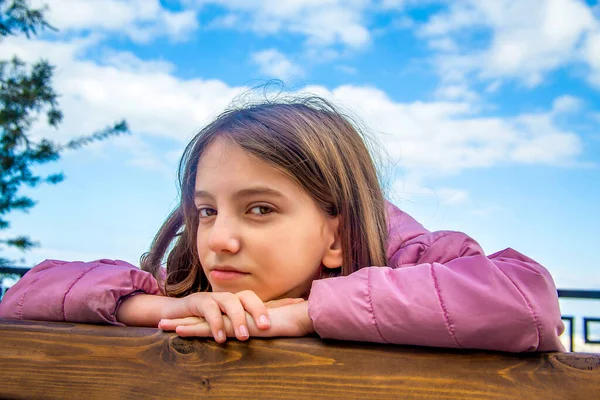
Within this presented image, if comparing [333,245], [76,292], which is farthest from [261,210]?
[76,292]

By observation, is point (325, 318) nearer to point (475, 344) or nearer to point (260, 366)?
point (260, 366)

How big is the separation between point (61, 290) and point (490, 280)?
117 cm

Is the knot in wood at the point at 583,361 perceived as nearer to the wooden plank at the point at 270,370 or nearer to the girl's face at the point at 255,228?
the wooden plank at the point at 270,370

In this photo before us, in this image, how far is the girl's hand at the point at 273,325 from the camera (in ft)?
3.93

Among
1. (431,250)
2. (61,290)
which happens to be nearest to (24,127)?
(61,290)

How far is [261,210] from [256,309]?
1.43ft

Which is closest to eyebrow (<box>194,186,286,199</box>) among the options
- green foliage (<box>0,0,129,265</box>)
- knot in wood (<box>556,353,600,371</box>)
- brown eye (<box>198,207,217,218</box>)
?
brown eye (<box>198,207,217,218</box>)

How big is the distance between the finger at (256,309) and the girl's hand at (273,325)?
0.04ft

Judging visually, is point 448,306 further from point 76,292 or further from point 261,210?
point 76,292

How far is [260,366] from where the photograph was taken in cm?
113

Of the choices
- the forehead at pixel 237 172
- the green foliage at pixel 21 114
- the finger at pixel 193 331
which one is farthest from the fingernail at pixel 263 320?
the green foliage at pixel 21 114

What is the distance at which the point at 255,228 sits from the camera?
1568 mm

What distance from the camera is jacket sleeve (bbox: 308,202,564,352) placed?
1.10m

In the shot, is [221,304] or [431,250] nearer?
[221,304]
